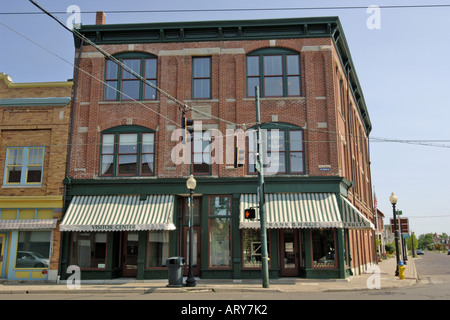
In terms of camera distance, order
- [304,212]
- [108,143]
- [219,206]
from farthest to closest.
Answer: [108,143] → [219,206] → [304,212]

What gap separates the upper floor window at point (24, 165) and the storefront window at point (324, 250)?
1400 centimetres

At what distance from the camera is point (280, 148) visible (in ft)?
69.5

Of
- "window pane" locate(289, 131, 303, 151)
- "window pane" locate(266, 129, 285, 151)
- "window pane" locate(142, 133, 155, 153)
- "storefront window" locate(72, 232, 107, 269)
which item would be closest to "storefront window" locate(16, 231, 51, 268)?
"storefront window" locate(72, 232, 107, 269)

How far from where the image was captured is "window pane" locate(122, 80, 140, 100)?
72.8 feet

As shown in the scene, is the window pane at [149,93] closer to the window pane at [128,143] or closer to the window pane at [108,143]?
the window pane at [128,143]

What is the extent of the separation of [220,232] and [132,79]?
9213 mm

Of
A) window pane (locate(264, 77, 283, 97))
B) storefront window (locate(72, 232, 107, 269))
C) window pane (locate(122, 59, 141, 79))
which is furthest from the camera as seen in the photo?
window pane (locate(122, 59, 141, 79))

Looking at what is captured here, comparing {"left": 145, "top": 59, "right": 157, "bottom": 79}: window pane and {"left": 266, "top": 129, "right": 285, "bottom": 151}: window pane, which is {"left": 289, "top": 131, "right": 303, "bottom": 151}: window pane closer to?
{"left": 266, "top": 129, "right": 285, "bottom": 151}: window pane

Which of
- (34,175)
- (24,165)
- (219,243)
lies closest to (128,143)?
(34,175)

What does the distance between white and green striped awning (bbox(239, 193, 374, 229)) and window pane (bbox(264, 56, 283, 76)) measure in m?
6.32

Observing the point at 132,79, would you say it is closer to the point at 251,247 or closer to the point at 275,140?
the point at 275,140

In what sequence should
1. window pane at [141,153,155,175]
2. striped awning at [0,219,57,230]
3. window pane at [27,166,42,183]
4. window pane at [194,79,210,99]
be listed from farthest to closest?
window pane at [194,79,210,99]
window pane at [27,166,42,183]
window pane at [141,153,155,175]
striped awning at [0,219,57,230]

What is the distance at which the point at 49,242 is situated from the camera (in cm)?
2084
